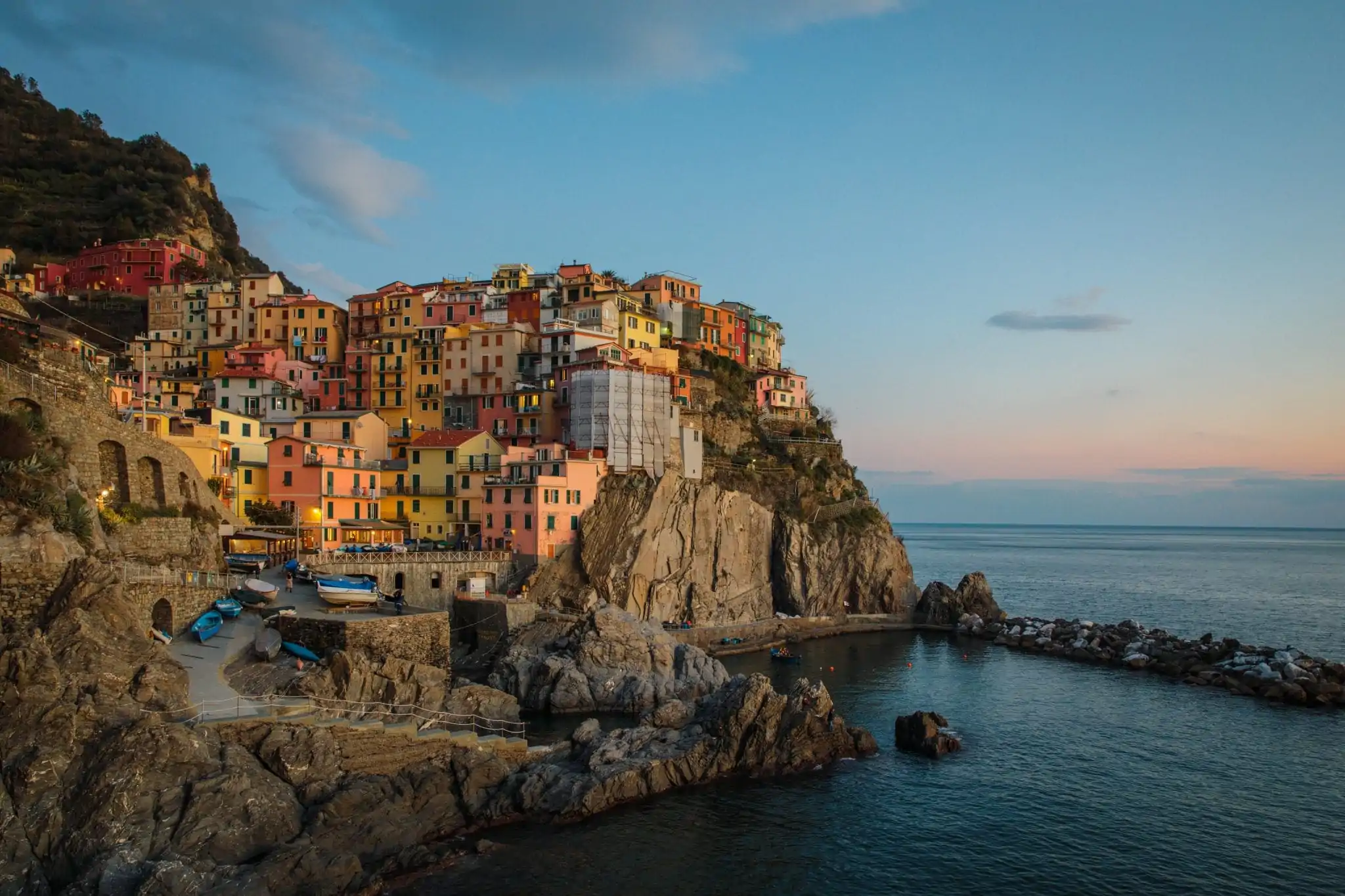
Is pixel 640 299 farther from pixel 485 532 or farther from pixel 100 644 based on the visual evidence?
pixel 100 644

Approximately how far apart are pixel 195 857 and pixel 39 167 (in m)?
123

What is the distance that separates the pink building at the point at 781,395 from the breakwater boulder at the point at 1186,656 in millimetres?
26101

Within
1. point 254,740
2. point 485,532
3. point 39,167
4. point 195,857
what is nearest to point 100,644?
point 254,740

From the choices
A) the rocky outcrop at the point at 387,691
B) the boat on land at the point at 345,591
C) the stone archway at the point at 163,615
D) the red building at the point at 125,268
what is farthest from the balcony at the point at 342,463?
the red building at the point at 125,268

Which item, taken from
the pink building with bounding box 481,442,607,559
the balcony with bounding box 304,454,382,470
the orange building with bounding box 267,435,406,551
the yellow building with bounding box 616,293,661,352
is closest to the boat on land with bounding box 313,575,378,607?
the orange building with bounding box 267,435,406,551

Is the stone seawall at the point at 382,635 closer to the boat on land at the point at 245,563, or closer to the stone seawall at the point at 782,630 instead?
the boat on land at the point at 245,563

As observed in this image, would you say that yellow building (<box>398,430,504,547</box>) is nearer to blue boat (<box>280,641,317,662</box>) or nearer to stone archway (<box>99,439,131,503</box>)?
stone archway (<box>99,439,131,503</box>)

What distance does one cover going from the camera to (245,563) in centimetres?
4312

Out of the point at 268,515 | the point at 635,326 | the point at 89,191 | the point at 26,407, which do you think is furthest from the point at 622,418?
the point at 89,191

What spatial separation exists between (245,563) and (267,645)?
486 inches

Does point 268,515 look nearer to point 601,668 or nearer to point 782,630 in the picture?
point 601,668

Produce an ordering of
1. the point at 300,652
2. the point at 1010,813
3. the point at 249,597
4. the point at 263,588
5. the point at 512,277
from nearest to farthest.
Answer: the point at 1010,813
the point at 300,652
the point at 263,588
the point at 249,597
the point at 512,277

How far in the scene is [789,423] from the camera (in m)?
82.9

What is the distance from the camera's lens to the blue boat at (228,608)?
33.7 metres
